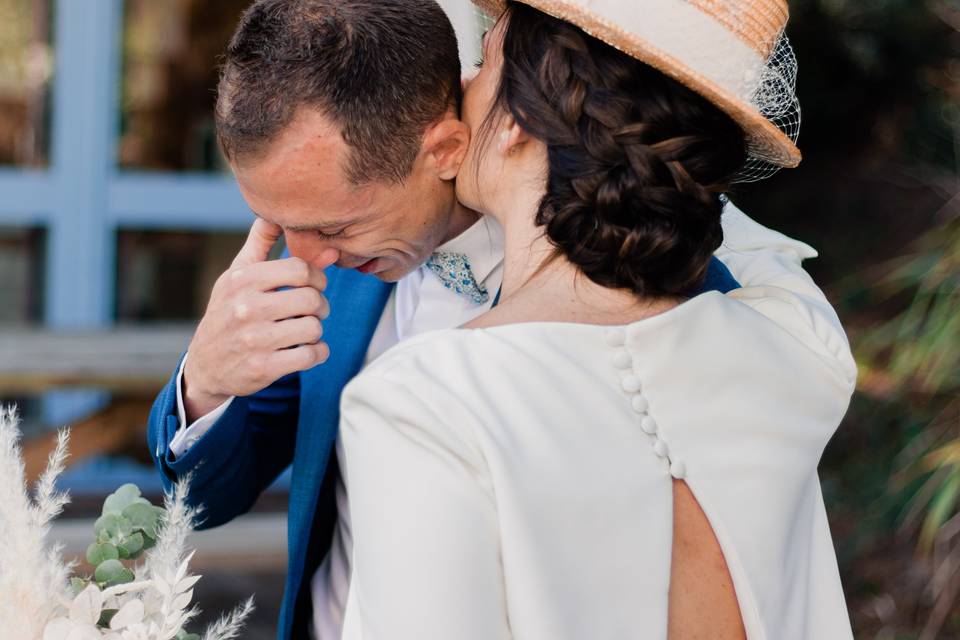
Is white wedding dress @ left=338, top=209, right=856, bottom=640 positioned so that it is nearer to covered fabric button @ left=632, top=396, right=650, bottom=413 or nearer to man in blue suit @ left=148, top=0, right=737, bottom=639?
covered fabric button @ left=632, top=396, right=650, bottom=413

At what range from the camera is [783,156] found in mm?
1166

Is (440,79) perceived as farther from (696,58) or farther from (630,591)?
(630,591)

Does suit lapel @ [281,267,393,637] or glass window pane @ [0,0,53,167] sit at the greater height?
suit lapel @ [281,267,393,637]

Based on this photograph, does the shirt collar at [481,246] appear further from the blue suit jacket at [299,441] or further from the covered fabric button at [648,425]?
the covered fabric button at [648,425]

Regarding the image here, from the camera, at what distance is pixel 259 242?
1415 millimetres

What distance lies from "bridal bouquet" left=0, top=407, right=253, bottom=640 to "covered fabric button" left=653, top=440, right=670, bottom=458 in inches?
16.3

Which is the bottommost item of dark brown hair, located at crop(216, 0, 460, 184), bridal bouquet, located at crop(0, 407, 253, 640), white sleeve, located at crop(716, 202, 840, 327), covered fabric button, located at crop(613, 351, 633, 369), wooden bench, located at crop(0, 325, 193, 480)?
wooden bench, located at crop(0, 325, 193, 480)

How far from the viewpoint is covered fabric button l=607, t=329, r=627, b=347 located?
980mm

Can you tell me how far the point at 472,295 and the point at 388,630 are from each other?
2.58ft

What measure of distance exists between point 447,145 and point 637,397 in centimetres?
48

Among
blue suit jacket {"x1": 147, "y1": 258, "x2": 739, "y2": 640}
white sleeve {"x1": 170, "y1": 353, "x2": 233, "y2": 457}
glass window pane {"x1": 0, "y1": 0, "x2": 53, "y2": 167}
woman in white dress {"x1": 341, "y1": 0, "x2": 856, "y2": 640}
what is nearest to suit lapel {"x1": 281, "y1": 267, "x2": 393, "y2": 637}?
blue suit jacket {"x1": 147, "y1": 258, "x2": 739, "y2": 640}

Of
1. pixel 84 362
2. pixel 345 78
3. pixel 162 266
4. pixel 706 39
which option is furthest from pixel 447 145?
pixel 162 266

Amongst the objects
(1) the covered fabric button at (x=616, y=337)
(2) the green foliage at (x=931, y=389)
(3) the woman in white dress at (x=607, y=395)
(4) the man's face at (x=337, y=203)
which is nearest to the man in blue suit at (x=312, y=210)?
(4) the man's face at (x=337, y=203)

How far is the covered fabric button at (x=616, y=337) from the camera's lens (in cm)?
98
